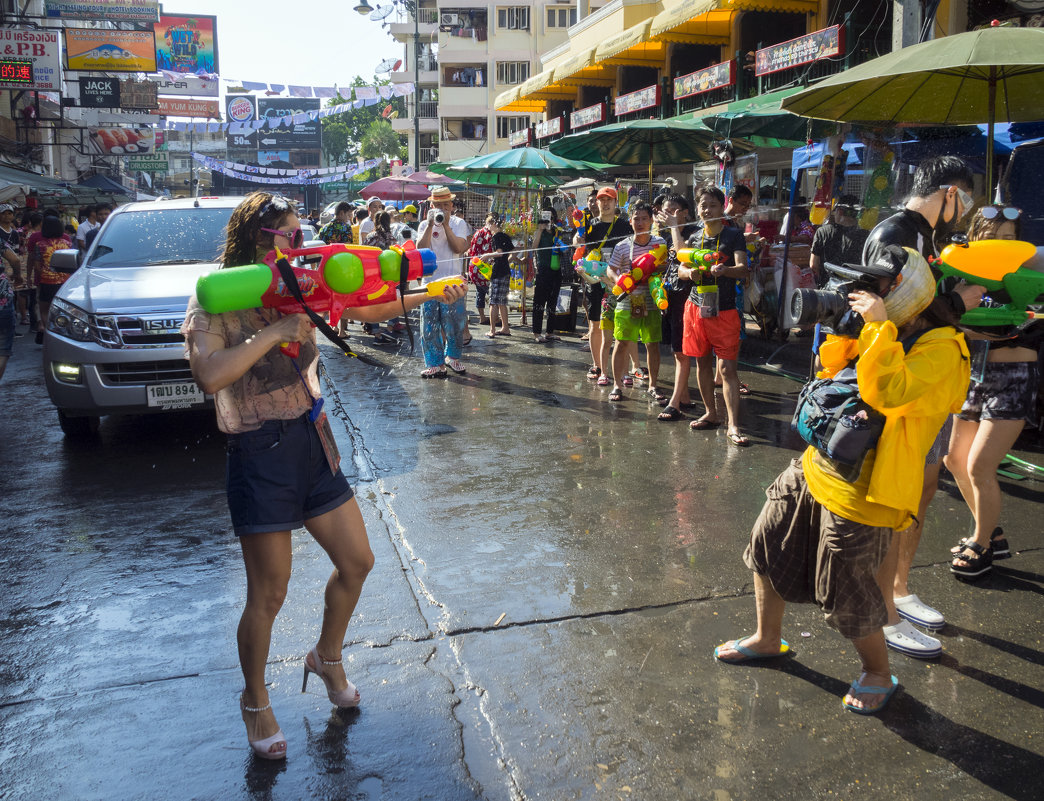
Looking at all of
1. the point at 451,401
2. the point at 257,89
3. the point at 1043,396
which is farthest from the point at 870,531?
the point at 257,89

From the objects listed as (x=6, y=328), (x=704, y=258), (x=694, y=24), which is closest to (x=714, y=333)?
(x=704, y=258)

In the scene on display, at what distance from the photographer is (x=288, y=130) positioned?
289ft

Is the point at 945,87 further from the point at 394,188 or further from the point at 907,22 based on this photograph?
the point at 394,188

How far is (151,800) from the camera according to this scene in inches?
Result: 104

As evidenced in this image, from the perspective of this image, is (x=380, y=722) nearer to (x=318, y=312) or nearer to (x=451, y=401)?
(x=318, y=312)

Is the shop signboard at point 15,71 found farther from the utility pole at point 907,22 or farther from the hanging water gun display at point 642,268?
the utility pole at point 907,22

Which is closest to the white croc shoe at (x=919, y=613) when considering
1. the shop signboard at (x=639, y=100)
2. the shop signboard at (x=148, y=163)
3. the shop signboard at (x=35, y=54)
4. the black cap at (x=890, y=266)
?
the black cap at (x=890, y=266)

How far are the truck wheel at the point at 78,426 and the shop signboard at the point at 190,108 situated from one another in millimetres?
51769

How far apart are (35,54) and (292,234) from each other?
2290 cm

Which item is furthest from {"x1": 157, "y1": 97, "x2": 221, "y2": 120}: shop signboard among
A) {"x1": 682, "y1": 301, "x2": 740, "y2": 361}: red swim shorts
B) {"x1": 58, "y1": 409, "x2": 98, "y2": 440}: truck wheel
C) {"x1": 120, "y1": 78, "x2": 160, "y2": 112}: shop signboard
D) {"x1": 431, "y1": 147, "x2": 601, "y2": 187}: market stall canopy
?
{"x1": 682, "y1": 301, "x2": 740, "y2": 361}: red swim shorts

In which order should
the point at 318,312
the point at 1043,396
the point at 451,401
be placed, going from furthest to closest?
the point at 451,401 < the point at 1043,396 < the point at 318,312

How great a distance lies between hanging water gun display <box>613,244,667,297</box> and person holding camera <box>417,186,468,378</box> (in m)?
2.11

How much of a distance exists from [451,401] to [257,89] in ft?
258

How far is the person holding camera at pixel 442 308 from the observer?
9094mm
